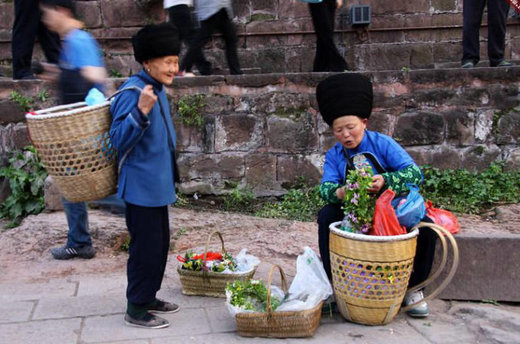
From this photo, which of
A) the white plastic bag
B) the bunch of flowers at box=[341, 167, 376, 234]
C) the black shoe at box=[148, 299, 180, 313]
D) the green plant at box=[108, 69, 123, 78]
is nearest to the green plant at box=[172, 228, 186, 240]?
the black shoe at box=[148, 299, 180, 313]

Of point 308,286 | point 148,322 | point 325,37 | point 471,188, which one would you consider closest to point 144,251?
point 148,322

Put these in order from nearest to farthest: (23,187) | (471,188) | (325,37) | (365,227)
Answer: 1. (365,227)
2. (23,187)
3. (471,188)
4. (325,37)

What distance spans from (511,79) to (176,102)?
315 cm

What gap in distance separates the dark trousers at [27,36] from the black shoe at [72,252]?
222 centimetres

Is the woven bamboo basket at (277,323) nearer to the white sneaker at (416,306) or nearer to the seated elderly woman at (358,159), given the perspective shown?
the seated elderly woman at (358,159)

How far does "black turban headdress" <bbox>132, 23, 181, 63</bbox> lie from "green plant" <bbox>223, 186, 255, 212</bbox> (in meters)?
2.69

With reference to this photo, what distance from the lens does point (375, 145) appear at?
330 centimetres

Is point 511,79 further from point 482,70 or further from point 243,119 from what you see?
point 243,119

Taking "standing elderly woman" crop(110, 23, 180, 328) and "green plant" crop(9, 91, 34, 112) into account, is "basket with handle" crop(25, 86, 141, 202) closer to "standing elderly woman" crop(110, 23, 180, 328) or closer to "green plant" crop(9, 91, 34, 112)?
"standing elderly woman" crop(110, 23, 180, 328)

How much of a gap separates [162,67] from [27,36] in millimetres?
3376

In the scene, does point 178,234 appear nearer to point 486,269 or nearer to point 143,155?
point 143,155

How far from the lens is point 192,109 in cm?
555

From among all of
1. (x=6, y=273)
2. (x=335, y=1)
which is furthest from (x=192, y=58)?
(x=6, y=273)

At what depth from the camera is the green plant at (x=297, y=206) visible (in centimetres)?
535
